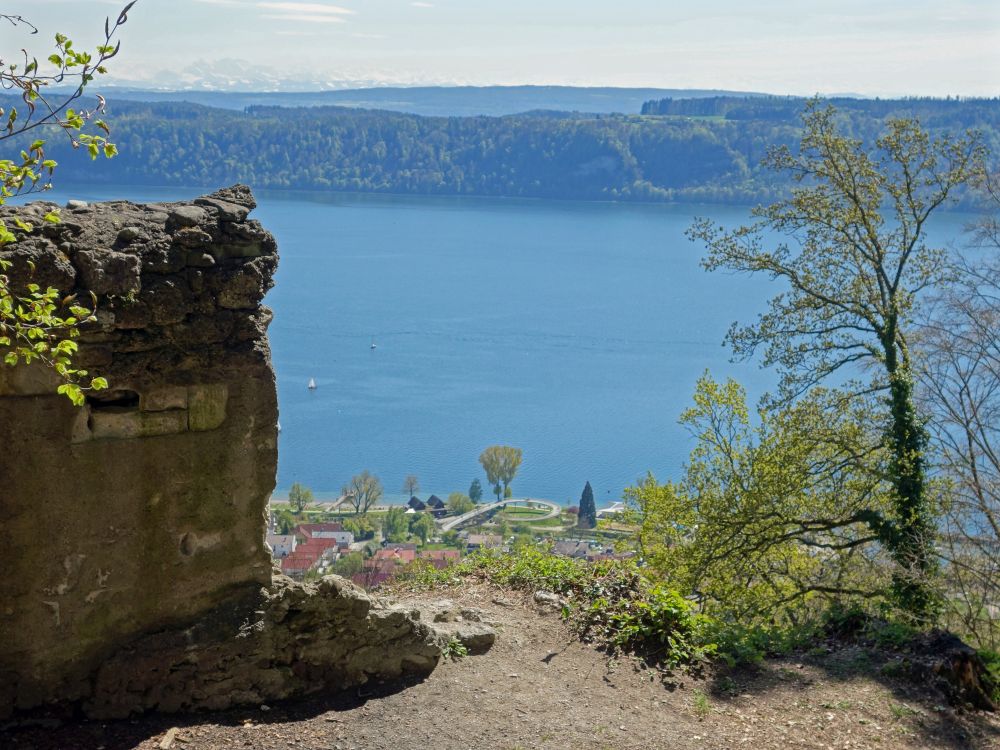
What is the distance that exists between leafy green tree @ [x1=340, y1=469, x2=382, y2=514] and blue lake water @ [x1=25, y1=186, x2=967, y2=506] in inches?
106

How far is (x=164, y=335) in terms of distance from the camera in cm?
614

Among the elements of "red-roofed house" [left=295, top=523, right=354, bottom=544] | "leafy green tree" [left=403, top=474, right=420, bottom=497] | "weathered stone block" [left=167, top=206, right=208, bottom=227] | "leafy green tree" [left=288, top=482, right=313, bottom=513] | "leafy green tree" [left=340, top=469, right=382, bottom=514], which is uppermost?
"weathered stone block" [left=167, top=206, right=208, bottom=227]

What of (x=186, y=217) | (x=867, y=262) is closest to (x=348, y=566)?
(x=867, y=262)

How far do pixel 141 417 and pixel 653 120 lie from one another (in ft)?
456

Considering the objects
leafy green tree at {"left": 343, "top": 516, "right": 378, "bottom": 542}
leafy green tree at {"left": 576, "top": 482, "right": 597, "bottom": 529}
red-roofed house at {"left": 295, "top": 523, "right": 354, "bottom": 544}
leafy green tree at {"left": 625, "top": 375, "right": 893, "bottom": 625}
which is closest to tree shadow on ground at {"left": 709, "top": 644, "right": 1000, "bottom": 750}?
leafy green tree at {"left": 625, "top": 375, "right": 893, "bottom": 625}

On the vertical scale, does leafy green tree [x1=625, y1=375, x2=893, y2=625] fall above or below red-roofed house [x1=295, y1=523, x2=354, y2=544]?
above

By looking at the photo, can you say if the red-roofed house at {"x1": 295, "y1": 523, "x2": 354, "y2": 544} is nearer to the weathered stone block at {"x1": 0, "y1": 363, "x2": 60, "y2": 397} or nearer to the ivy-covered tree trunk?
the ivy-covered tree trunk

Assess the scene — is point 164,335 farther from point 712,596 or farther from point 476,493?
point 476,493

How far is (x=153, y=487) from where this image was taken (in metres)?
6.13

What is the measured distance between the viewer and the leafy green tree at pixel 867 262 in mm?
12586

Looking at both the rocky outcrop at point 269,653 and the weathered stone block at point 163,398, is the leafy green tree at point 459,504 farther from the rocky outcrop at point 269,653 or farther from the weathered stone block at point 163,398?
the weathered stone block at point 163,398

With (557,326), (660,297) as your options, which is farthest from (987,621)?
(660,297)

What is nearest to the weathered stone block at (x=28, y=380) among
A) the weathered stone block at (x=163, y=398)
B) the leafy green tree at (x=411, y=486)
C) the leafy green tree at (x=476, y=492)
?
the weathered stone block at (x=163, y=398)

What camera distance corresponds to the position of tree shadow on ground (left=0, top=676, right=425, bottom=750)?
5.70 meters
